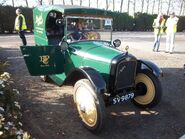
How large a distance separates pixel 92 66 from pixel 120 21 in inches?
1064

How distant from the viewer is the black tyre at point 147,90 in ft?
21.1

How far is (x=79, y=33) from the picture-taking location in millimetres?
6949

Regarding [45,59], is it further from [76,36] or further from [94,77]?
[94,77]

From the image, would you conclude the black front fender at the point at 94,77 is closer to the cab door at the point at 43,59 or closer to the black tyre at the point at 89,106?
the black tyre at the point at 89,106

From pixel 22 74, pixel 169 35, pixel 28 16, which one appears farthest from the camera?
pixel 28 16

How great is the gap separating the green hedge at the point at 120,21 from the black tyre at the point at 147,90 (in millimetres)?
18363

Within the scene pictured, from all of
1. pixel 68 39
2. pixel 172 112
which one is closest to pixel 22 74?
pixel 68 39

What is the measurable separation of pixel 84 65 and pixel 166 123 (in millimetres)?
2015

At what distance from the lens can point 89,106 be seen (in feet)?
17.9

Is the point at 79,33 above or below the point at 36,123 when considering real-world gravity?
above

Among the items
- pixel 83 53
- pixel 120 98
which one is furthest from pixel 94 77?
pixel 83 53

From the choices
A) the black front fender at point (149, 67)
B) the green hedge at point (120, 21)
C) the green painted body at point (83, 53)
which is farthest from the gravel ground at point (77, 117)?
the green hedge at point (120, 21)

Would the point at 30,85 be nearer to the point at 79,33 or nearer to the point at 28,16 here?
the point at 79,33

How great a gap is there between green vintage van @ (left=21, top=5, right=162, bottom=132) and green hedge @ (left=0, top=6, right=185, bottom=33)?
53.0 ft
